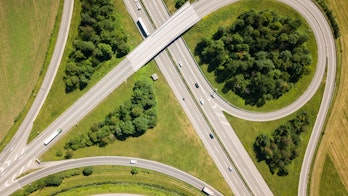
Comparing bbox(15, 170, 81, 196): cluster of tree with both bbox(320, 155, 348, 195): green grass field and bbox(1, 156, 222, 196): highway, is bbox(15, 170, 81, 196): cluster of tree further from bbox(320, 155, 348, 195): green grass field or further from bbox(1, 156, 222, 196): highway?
bbox(320, 155, 348, 195): green grass field

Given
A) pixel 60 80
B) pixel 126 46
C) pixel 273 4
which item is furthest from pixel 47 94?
pixel 273 4

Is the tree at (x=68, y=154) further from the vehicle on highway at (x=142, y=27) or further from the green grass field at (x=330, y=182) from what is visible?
the green grass field at (x=330, y=182)

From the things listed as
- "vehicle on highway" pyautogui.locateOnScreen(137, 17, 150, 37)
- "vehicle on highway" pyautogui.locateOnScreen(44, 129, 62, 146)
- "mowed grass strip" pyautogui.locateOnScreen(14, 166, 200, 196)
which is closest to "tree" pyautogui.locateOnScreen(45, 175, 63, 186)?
"mowed grass strip" pyautogui.locateOnScreen(14, 166, 200, 196)

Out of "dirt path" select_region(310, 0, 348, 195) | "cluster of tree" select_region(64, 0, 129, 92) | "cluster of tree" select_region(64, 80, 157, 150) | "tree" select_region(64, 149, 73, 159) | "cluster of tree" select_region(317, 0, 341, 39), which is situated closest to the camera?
"cluster of tree" select_region(64, 0, 129, 92)

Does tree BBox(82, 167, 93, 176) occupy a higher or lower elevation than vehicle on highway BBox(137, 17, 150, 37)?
lower

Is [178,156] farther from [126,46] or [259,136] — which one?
[126,46]
